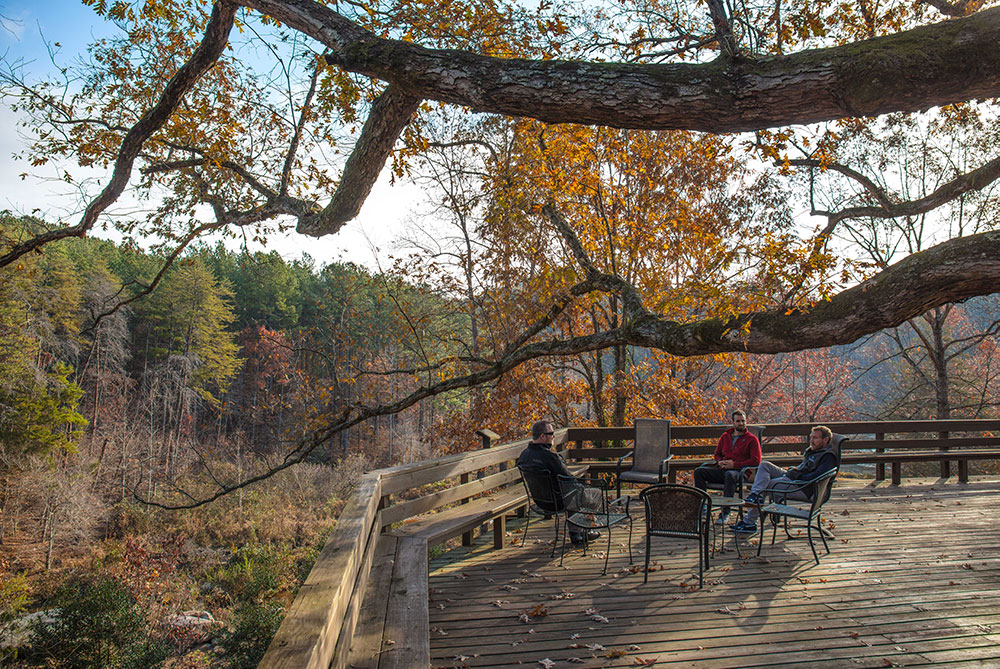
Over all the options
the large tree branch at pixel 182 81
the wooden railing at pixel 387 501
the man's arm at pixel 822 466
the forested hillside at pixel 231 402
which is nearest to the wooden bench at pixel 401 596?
the wooden railing at pixel 387 501

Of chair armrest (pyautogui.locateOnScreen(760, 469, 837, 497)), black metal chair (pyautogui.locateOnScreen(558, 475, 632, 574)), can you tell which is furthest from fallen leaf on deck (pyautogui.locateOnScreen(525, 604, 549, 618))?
chair armrest (pyautogui.locateOnScreen(760, 469, 837, 497))

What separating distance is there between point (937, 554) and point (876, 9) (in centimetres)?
555

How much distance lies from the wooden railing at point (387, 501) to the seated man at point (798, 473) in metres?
2.43

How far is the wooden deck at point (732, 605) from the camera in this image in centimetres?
404

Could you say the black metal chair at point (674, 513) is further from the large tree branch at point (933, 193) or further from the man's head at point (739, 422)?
the large tree branch at point (933, 193)

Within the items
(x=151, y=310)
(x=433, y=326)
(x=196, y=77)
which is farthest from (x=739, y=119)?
(x=151, y=310)

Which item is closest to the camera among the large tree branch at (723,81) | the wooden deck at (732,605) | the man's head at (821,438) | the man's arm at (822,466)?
the large tree branch at (723,81)

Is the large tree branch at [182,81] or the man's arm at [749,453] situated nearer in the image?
the large tree branch at [182,81]

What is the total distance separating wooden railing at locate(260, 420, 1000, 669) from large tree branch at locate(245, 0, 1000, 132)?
7.13 feet

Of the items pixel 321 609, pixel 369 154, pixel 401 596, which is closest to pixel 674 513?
pixel 401 596

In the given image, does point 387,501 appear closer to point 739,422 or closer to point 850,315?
point 850,315

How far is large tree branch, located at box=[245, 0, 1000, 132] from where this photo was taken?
2.29m

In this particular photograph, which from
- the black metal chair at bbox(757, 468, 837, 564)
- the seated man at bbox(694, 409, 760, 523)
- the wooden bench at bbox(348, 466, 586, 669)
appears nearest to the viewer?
the wooden bench at bbox(348, 466, 586, 669)

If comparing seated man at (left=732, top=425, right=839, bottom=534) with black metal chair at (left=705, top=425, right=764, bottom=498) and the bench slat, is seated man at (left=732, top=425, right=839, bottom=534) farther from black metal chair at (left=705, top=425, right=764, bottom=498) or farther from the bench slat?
the bench slat
